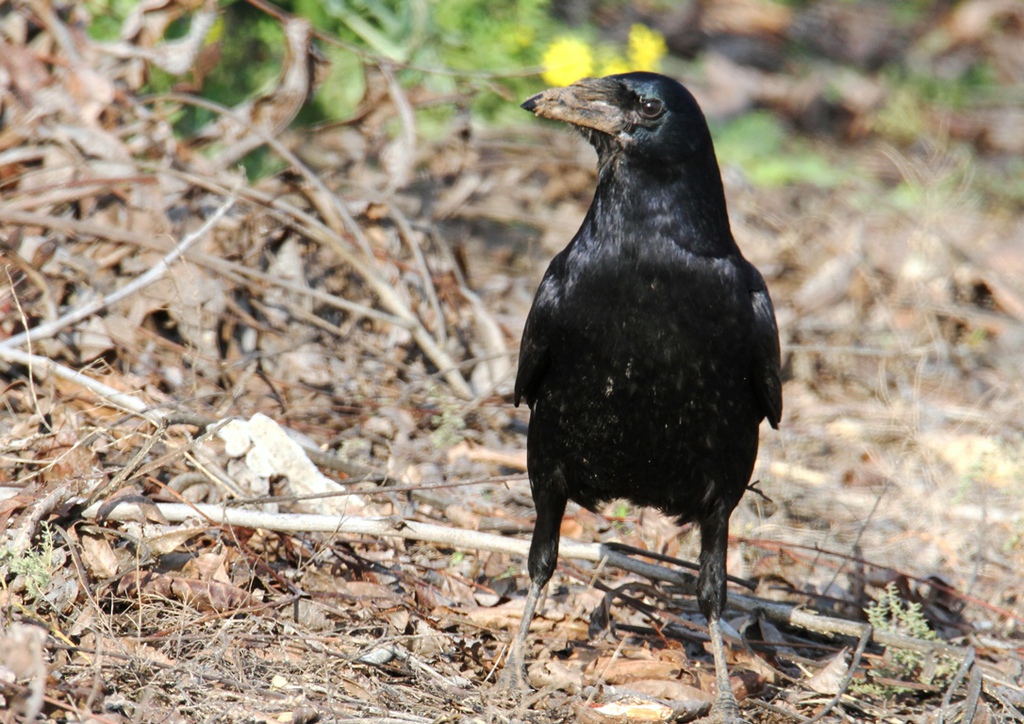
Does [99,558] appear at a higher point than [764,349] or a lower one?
lower

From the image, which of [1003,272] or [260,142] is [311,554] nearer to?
[260,142]

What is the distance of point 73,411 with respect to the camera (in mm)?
3994

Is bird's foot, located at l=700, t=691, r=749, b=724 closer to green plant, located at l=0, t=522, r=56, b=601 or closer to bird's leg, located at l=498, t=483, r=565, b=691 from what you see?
bird's leg, located at l=498, t=483, r=565, b=691

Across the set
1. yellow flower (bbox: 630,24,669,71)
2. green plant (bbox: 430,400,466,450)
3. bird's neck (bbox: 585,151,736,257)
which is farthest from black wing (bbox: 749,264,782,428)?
yellow flower (bbox: 630,24,669,71)

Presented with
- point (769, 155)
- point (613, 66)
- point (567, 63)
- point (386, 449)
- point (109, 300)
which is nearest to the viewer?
point (109, 300)

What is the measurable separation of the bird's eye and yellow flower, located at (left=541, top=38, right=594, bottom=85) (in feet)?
9.93

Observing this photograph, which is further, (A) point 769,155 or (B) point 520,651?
(A) point 769,155

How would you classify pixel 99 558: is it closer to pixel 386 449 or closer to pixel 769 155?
pixel 386 449

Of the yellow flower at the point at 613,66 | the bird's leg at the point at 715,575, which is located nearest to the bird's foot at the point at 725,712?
the bird's leg at the point at 715,575

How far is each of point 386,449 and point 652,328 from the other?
1.81 metres

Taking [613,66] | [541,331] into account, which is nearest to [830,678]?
[541,331]

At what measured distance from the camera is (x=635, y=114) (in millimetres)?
3410

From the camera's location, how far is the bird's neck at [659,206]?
3416 millimetres

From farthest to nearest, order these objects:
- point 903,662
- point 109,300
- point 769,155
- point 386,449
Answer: point 769,155 → point 386,449 → point 109,300 → point 903,662
